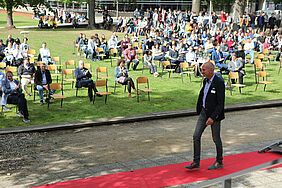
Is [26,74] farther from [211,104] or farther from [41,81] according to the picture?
[211,104]

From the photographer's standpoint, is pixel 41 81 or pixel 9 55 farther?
pixel 9 55

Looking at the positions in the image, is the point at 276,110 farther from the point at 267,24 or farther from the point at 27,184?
the point at 267,24

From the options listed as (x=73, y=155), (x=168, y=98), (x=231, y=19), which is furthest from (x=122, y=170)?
(x=231, y=19)

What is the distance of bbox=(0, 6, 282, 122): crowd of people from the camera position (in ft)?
45.3

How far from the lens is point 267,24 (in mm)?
35000

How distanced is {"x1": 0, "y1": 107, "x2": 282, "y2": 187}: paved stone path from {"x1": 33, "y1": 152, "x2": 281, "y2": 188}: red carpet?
312mm

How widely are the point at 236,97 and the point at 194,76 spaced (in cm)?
439

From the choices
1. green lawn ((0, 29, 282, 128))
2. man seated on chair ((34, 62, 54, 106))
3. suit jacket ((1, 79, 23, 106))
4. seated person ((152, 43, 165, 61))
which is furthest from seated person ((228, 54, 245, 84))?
suit jacket ((1, 79, 23, 106))

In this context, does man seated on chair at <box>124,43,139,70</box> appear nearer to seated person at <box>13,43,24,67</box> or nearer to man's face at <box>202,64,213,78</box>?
seated person at <box>13,43,24,67</box>

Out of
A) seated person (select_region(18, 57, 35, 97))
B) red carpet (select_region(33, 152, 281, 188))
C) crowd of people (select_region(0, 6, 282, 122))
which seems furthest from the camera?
seated person (select_region(18, 57, 35, 97))

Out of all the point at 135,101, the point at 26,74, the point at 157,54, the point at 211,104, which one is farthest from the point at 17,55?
the point at 211,104

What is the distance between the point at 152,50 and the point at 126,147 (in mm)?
12385

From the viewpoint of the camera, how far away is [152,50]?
2117 cm

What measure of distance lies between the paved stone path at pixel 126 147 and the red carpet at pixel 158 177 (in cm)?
31
